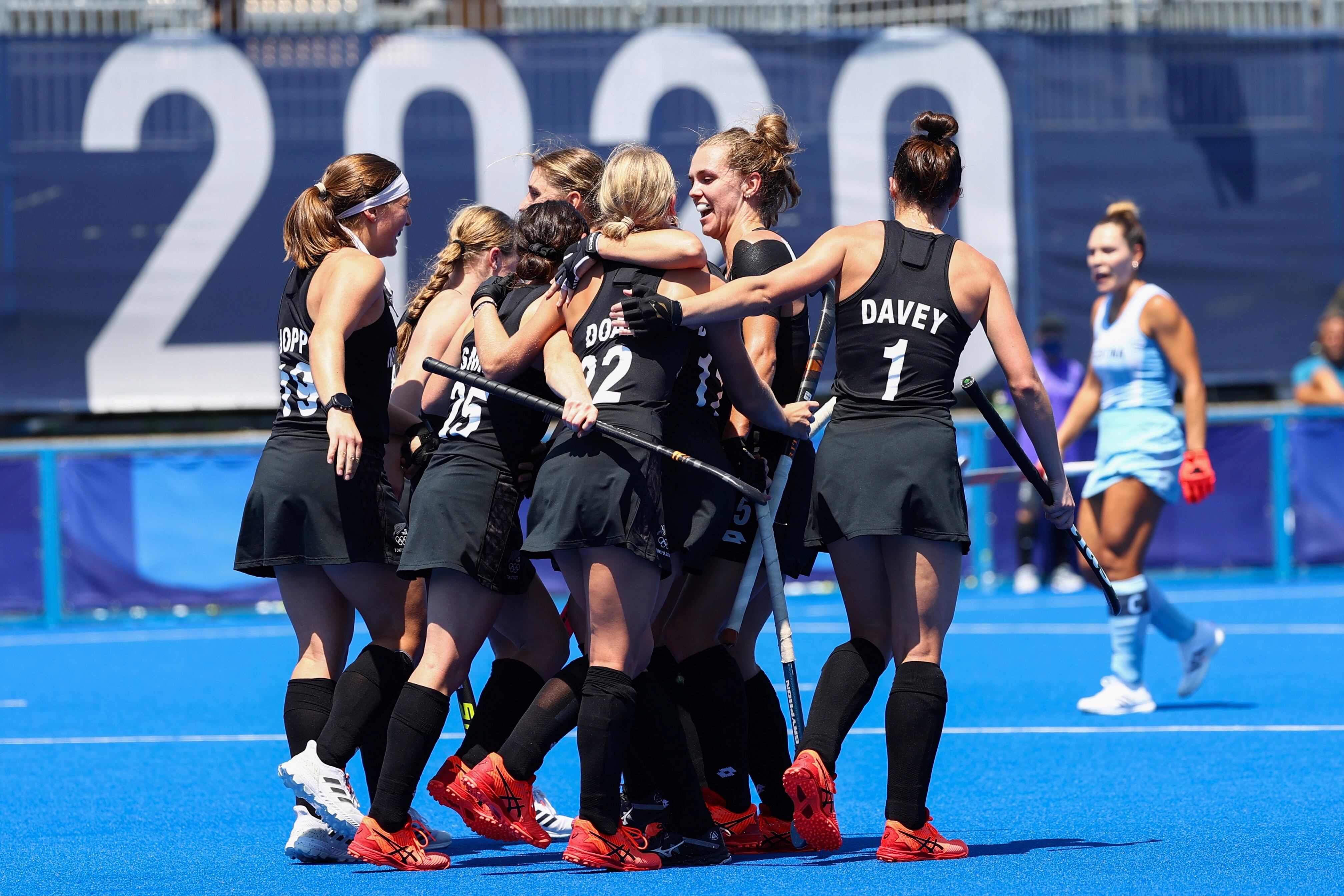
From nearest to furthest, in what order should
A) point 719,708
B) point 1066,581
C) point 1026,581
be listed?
point 719,708 < point 1026,581 < point 1066,581

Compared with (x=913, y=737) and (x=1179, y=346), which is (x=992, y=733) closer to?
(x=1179, y=346)

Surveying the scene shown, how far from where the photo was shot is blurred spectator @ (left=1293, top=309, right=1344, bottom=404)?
43.4ft

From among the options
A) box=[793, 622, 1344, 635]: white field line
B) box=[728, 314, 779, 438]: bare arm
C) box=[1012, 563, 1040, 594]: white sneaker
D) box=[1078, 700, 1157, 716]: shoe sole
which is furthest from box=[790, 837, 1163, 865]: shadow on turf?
box=[1012, 563, 1040, 594]: white sneaker

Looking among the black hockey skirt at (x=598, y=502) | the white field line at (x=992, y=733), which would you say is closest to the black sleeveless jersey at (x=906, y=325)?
the black hockey skirt at (x=598, y=502)

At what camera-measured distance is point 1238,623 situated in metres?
11.0

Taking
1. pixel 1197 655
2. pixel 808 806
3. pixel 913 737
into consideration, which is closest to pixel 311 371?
pixel 808 806

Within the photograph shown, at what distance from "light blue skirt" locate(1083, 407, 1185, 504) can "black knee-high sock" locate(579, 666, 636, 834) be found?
374cm

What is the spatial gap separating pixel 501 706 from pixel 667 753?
0.69 meters

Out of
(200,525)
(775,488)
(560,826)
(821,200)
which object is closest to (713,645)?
(775,488)

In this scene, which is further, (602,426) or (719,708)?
(719,708)

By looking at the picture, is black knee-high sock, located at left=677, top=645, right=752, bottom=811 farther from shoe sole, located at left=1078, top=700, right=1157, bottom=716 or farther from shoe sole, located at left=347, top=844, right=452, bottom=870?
shoe sole, located at left=1078, top=700, right=1157, bottom=716

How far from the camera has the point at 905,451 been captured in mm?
4652

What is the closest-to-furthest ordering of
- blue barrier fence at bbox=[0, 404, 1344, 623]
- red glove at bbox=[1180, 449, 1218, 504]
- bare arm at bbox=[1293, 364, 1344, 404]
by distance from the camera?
red glove at bbox=[1180, 449, 1218, 504]
blue barrier fence at bbox=[0, 404, 1344, 623]
bare arm at bbox=[1293, 364, 1344, 404]

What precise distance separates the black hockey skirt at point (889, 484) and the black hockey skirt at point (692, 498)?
0.27 metres
